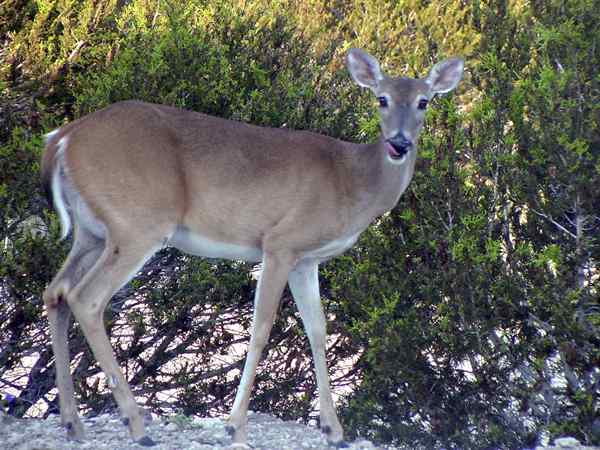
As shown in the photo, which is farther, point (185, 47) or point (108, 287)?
point (185, 47)

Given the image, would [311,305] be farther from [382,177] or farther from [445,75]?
[445,75]

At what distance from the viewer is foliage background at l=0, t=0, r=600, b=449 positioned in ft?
20.3

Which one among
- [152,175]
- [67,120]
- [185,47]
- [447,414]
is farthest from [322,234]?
[67,120]

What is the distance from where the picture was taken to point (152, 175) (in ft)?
19.5

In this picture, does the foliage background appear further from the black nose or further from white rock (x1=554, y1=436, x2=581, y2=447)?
the black nose

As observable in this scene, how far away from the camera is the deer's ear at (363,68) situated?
6.53 metres

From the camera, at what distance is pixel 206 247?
616 centimetres

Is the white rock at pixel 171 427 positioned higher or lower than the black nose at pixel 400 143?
lower

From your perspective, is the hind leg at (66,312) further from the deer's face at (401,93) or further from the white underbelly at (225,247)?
the deer's face at (401,93)

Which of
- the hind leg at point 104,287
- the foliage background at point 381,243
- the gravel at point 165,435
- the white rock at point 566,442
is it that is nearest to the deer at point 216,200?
the hind leg at point 104,287

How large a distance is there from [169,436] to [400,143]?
214cm

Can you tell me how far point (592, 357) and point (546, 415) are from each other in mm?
515

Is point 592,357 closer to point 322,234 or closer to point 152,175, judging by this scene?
point 322,234

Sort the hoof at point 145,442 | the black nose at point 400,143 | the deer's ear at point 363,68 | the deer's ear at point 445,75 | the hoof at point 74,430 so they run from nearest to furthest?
the hoof at point 145,442, the hoof at point 74,430, the black nose at point 400,143, the deer's ear at point 445,75, the deer's ear at point 363,68
